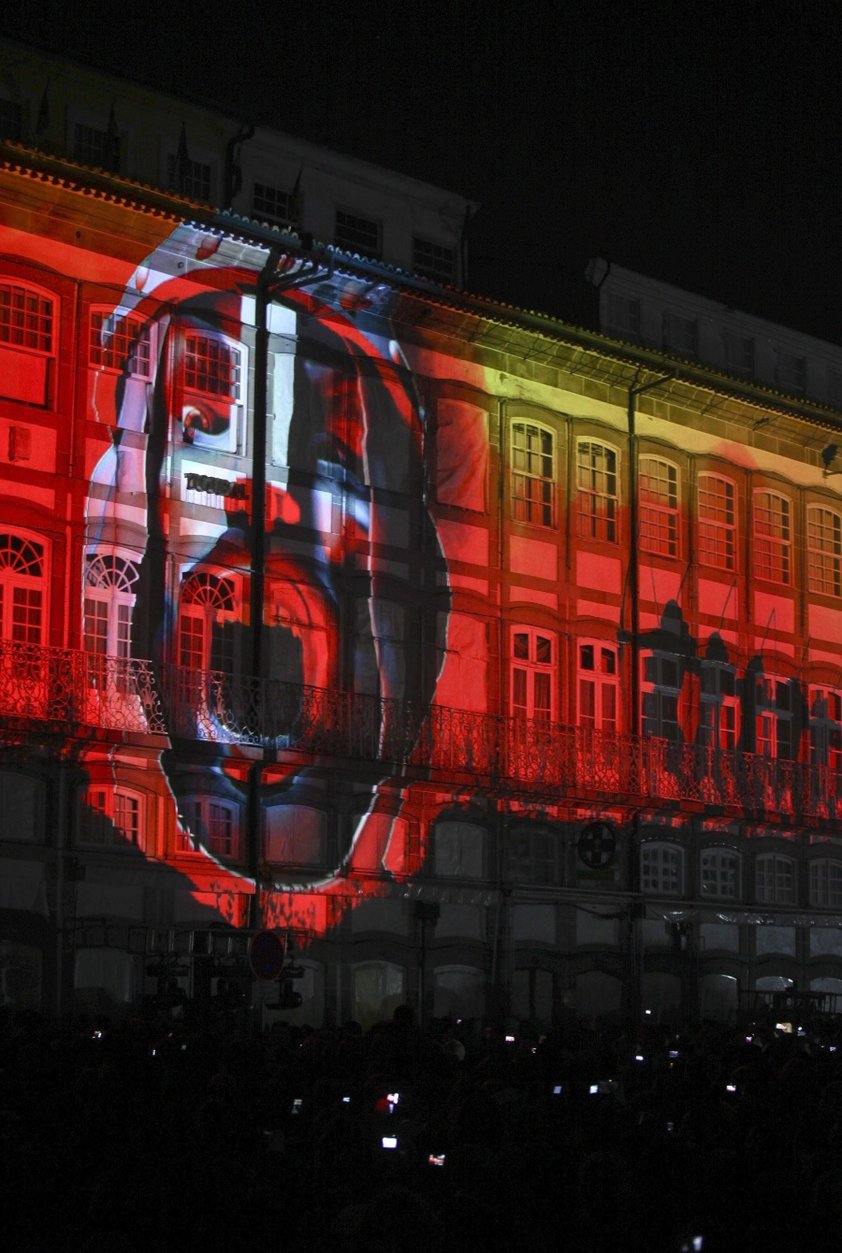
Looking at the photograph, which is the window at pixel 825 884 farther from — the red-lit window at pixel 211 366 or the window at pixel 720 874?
the red-lit window at pixel 211 366

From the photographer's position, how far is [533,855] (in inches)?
1483

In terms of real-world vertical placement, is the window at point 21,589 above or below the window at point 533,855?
above

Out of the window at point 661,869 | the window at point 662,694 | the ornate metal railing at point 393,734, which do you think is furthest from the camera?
the window at point 662,694

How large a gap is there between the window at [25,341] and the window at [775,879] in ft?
58.4

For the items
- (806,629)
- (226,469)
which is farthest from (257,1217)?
(806,629)

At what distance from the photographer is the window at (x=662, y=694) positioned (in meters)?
40.3

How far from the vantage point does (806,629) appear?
143ft

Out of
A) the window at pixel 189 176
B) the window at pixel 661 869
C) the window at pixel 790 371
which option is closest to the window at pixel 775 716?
the window at pixel 661 869

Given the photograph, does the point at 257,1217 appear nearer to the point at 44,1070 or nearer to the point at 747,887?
the point at 44,1070

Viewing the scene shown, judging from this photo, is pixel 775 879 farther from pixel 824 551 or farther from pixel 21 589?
pixel 21 589

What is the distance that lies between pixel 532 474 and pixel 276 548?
6.38m

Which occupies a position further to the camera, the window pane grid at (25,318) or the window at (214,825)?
the window at (214,825)

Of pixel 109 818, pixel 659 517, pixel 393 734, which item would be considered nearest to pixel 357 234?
pixel 659 517

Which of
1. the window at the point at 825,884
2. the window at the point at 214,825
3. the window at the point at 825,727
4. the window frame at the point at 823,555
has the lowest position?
the window at the point at 825,884
